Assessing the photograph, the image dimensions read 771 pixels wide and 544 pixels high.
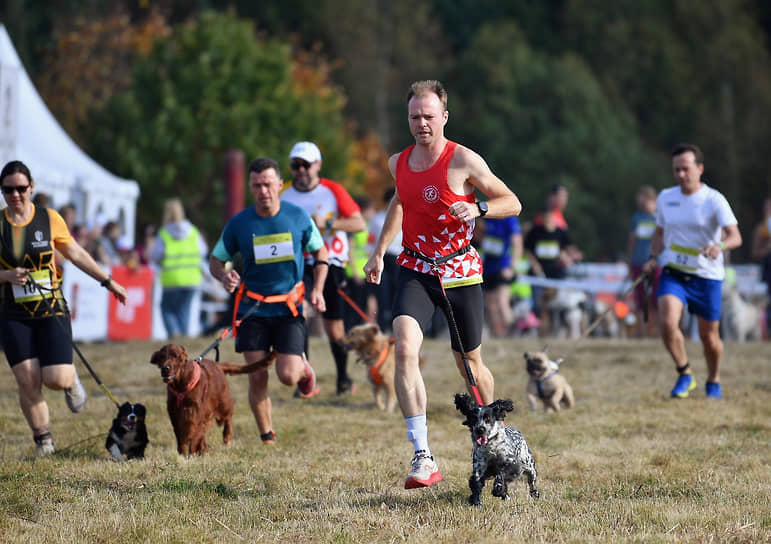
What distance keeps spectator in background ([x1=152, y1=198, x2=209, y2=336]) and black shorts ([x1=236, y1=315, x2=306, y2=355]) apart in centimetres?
792

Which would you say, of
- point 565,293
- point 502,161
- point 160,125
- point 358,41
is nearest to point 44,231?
point 565,293

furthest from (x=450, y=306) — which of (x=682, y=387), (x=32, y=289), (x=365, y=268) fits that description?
(x=682, y=387)

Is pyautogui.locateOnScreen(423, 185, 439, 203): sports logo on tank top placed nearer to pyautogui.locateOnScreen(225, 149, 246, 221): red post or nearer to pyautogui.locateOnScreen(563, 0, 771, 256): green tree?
pyautogui.locateOnScreen(225, 149, 246, 221): red post

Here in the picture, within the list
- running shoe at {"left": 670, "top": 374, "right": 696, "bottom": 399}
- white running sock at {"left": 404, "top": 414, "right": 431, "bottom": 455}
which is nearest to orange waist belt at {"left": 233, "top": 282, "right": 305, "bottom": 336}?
white running sock at {"left": 404, "top": 414, "right": 431, "bottom": 455}

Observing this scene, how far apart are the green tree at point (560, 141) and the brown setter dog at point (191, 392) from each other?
38388 mm

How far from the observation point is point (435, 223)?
20.1ft

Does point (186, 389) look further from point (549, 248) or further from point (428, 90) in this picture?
point (549, 248)

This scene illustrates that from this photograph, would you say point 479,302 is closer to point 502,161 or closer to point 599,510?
point 599,510

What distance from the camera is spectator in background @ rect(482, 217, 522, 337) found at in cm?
1496

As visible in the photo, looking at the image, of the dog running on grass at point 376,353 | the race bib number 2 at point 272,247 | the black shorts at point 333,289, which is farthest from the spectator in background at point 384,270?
the race bib number 2 at point 272,247

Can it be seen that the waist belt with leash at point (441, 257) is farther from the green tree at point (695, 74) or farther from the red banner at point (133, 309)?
the green tree at point (695, 74)

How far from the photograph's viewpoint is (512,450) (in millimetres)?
5766

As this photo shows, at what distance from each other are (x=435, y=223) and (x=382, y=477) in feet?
5.68

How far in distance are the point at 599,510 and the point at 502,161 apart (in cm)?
4109
